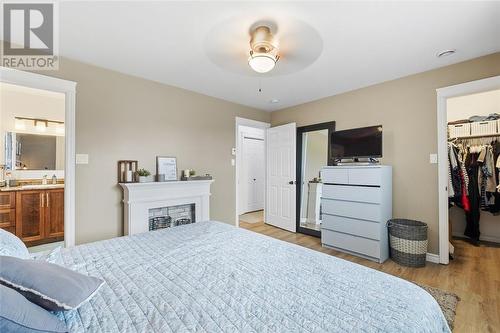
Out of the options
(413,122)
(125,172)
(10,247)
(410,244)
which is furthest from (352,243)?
(10,247)

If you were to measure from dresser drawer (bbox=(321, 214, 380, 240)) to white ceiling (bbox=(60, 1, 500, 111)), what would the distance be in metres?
1.86

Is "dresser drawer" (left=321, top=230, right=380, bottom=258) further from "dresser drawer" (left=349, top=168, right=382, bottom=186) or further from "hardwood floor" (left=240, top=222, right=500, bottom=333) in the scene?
"dresser drawer" (left=349, top=168, right=382, bottom=186)

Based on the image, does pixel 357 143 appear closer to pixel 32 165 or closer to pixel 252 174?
pixel 252 174

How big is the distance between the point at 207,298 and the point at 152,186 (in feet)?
7.40

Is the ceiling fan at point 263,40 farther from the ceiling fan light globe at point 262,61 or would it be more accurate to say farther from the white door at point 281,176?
the white door at point 281,176

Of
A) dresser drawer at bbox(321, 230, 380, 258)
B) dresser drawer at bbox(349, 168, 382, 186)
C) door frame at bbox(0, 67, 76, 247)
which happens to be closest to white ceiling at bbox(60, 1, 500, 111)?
door frame at bbox(0, 67, 76, 247)

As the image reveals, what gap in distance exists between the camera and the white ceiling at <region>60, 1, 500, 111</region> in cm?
171

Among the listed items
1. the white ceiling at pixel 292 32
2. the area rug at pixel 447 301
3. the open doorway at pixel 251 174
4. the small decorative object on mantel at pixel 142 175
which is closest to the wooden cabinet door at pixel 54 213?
the small decorative object on mantel at pixel 142 175

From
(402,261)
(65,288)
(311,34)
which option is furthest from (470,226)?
(65,288)

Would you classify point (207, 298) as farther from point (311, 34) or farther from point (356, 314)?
point (311, 34)

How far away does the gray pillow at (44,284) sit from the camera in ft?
2.59

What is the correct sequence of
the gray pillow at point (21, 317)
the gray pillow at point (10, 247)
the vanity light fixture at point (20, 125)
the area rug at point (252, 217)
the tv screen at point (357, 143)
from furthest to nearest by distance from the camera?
the area rug at point (252, 217) < the vanity light fixture at point (20, 125) < the tv screen at point (357, 143) < the gray pillow at point (10, 247) < the gray pillow at point (21, 317)

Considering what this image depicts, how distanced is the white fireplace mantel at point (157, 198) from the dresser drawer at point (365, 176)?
2.00 m

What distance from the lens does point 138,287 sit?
1090 millimetres
